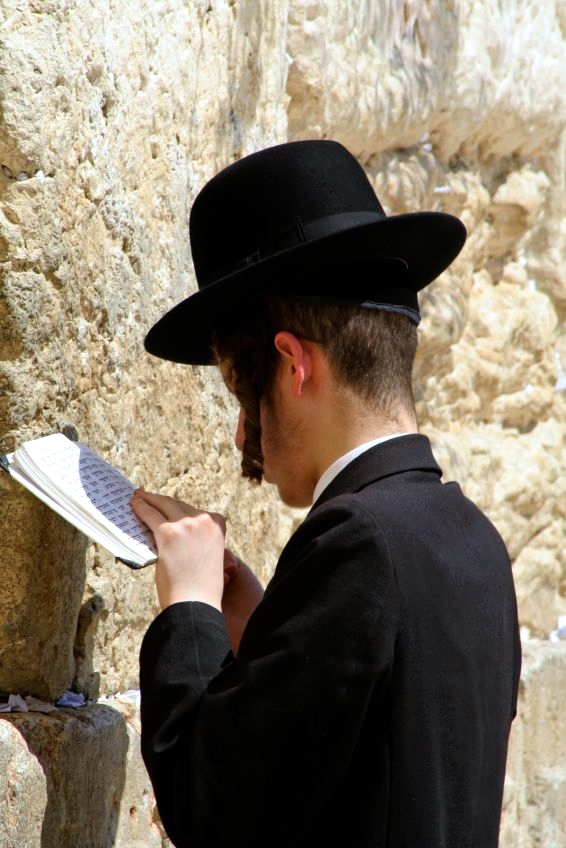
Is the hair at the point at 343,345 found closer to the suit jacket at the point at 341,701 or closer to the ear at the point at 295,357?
the ear at the point at 295,357

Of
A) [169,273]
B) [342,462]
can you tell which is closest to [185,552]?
[342,462]

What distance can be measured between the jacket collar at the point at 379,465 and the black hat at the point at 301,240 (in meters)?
0.18

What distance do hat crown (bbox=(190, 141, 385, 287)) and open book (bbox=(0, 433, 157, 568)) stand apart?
1.00ft

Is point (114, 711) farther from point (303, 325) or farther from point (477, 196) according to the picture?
point (477, 196)

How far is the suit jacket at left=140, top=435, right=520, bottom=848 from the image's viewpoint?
4.47 feet

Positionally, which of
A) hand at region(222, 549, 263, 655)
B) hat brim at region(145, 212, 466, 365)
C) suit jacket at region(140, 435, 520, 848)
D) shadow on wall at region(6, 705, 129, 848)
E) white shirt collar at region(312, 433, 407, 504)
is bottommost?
shadow on wall at region(6, 705, 129, 848)

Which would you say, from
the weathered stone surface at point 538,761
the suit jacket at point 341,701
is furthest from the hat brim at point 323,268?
the weathered stone surface at point 538,761

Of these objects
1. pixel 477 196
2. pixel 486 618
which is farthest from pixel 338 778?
pixel 477 196

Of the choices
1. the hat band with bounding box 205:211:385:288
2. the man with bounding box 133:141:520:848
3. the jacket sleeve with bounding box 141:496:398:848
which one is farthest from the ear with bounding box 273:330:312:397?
the jacket sleeve with bounding box 141:496:398:848

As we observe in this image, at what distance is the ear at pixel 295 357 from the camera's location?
1.58m

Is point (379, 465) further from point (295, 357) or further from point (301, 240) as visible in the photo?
point (301, 240)

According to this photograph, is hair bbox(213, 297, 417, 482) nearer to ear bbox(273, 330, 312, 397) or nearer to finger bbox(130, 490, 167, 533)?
ear bbox(273, 330, 312, 397)

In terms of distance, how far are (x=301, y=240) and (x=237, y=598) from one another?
1.93ft

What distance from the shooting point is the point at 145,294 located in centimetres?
208
